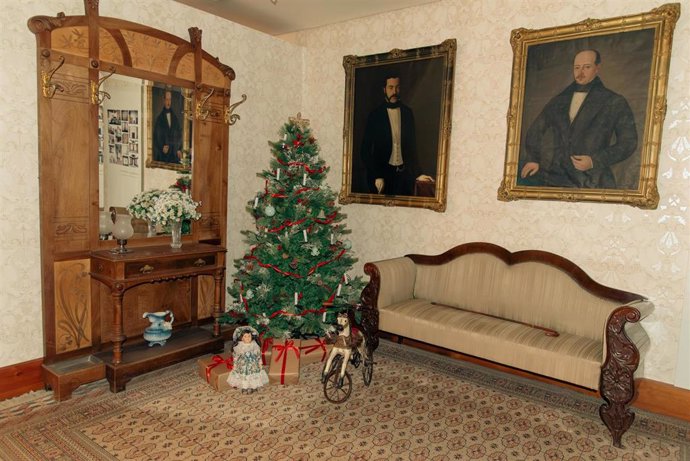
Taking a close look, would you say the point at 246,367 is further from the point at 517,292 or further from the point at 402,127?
the point at 402,127

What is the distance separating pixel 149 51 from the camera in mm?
4539

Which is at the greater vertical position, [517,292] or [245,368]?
[517,292]

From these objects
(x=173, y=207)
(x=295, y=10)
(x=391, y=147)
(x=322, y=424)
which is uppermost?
(x=295, y=10)

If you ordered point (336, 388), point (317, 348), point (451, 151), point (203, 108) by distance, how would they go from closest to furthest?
point (336, 388), point (317, 348), point (203, 108), point (451, 151)

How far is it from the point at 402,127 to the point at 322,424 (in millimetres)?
3355

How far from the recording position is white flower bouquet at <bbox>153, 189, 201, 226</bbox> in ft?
14.5

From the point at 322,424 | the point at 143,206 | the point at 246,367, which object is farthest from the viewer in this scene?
the point at 143,206

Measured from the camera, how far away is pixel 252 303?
16.4 ft

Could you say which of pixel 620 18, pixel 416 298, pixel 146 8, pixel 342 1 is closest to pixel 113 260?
Answer: pixel 146 8

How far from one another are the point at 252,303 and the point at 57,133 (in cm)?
237

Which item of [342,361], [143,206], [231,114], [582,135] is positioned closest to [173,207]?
[143,206]

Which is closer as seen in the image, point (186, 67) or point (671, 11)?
point (671, 11)

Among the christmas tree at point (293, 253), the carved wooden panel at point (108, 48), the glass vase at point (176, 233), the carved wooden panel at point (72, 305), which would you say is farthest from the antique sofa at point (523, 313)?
the carved wooden panel at point (108, 48)

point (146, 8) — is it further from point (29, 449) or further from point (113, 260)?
point (29, 449)
